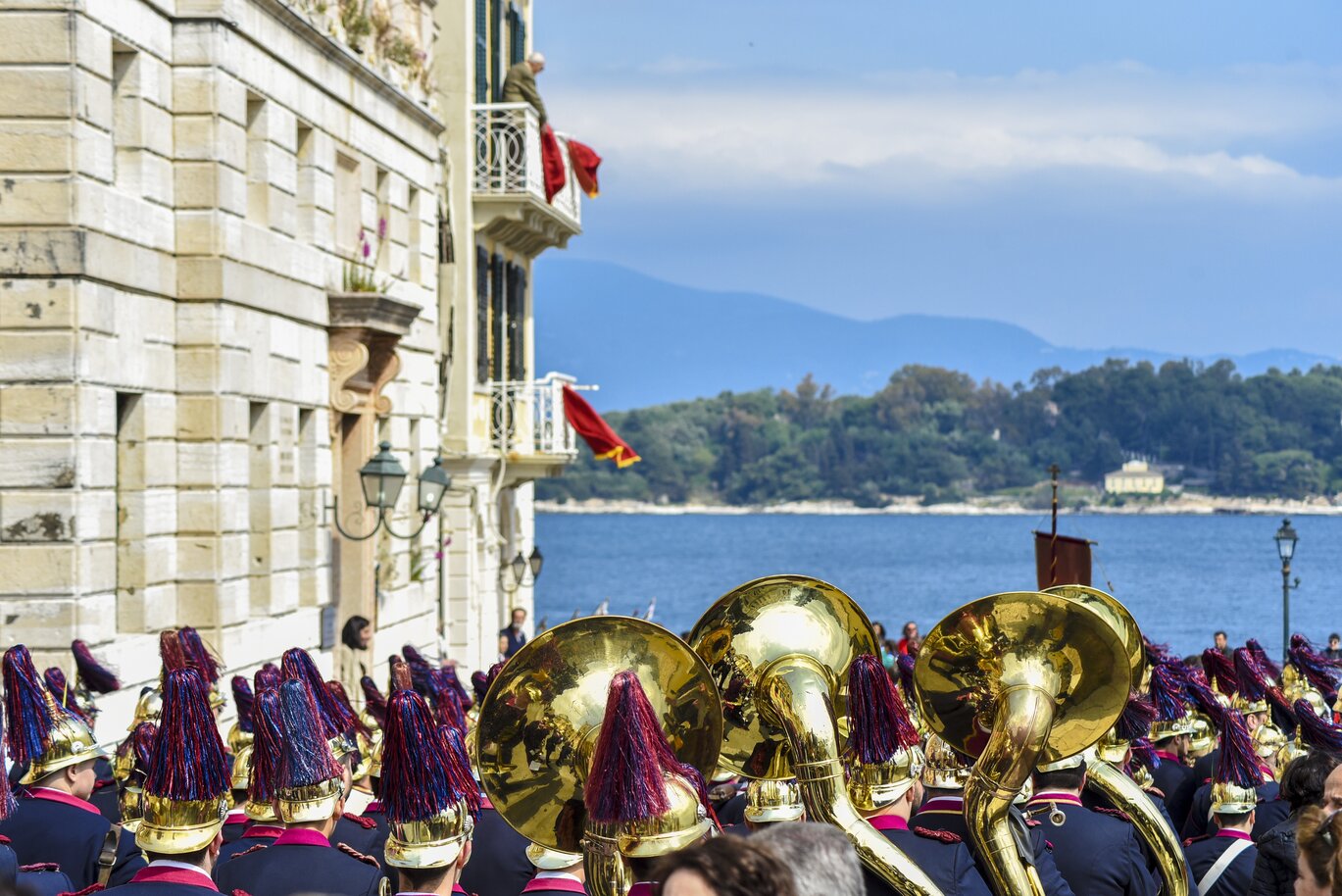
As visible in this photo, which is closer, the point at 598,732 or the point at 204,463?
the point at 598,732

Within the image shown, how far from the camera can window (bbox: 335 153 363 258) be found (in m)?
19.9

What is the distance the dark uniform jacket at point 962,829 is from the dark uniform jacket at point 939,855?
17cm

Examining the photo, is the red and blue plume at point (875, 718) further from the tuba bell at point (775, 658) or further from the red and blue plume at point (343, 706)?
the red and blue plume at point (343, 706)

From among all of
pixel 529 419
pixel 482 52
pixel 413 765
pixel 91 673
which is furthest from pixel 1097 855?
pixel 482 52

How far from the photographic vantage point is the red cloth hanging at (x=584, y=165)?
3052 cm

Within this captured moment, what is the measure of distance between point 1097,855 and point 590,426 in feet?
73.4

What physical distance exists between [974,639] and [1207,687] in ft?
12.0

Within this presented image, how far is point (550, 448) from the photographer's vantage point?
29.1 metres

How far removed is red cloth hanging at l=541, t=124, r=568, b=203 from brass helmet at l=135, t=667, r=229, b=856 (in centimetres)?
2315

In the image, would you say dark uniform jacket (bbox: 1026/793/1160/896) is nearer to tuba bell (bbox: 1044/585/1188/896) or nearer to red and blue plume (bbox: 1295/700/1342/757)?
tuba bell (bbox: 1044/585/1188/896)

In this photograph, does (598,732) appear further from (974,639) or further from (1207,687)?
(1207,687)

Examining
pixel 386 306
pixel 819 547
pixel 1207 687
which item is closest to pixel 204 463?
pixel 386 306

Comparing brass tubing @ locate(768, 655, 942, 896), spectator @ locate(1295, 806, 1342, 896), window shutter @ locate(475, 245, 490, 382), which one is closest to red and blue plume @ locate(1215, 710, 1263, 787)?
brass tubing @ locate(768, 655, 942, 896)

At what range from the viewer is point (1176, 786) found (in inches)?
416
